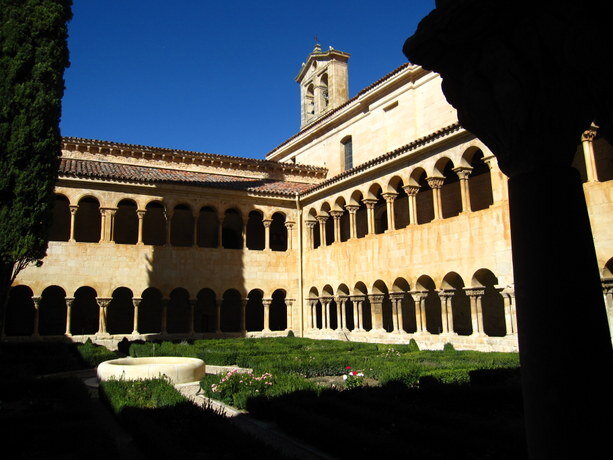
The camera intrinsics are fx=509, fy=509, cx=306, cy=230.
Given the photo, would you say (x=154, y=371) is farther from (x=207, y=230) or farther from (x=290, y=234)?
(x=207, y=230)

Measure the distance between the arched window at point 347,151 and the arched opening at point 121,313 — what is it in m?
12.9

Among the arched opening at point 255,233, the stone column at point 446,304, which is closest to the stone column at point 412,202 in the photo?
the stone column at point 446,304

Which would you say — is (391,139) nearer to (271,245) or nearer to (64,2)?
(271,245)

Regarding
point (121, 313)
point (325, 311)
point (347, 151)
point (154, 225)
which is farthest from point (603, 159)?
point (121, 313)

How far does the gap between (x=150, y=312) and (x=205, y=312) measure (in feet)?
9.06

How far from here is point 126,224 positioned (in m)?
24.4

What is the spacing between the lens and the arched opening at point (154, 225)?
24.7 m

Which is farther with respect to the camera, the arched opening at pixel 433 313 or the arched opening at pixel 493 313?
the arched opening at pixel 433 313

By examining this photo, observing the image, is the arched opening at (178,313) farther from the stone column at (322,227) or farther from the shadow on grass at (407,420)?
the shadow on grass at (407,420)

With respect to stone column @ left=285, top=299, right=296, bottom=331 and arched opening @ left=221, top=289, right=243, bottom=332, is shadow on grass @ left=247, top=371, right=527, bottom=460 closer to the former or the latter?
stone column @ left=285, top=299, right=296, bottom=331

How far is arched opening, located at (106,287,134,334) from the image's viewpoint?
78.4ft

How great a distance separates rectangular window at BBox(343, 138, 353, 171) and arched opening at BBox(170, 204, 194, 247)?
28.6 ft

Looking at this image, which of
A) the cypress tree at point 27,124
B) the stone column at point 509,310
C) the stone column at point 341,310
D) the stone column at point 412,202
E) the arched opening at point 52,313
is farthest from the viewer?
the arched opening at point 52,313

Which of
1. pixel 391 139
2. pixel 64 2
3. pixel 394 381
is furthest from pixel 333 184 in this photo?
pixel 394 381
